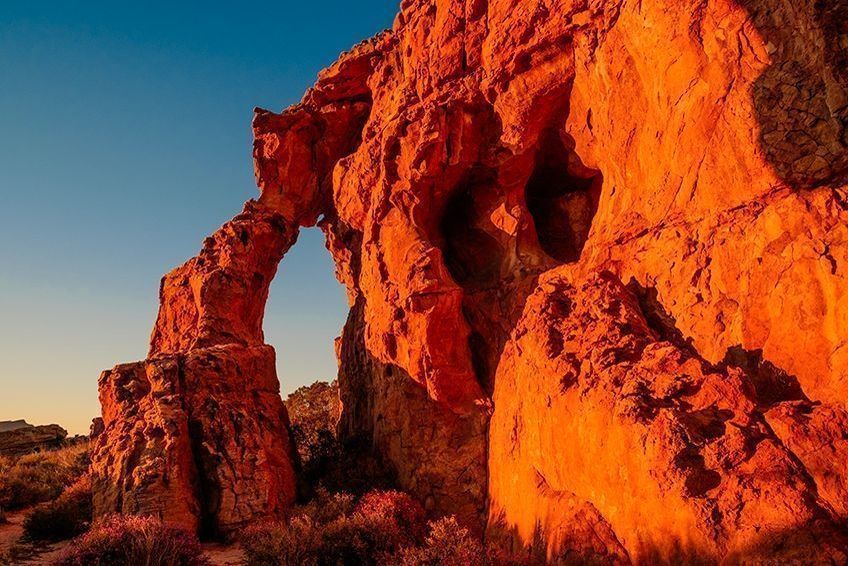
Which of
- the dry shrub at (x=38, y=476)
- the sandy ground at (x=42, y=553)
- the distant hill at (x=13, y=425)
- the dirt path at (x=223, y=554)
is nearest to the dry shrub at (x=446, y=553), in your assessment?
the dirt path at (x=223, y=554)

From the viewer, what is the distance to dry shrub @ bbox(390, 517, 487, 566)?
25.2 feet

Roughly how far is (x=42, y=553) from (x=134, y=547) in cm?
392

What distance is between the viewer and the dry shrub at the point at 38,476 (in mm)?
16109

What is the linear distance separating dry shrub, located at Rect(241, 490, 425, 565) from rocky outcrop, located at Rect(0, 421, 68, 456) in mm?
20829

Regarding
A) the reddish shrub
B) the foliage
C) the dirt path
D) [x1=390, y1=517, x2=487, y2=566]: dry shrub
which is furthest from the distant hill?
[x1=390, y1=517, x2=487, y2=566]: dry shrub

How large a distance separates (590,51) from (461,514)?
33.3 ft

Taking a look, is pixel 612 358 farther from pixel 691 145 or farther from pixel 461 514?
pixel 461 514

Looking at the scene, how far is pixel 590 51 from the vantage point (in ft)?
37.8

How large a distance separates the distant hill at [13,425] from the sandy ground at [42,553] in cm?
1925

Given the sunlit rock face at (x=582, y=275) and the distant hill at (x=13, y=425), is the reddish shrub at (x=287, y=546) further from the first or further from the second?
the distant hill at (x=13, y=425)

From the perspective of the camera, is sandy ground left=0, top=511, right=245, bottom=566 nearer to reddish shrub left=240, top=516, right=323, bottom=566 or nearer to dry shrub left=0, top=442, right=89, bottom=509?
reddish shrub left=240, top=516, right=323, bottom=566

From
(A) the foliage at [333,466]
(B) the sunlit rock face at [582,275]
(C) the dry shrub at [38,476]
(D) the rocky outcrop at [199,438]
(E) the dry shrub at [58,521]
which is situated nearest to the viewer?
(B) the sunlit rock face at [582,275]

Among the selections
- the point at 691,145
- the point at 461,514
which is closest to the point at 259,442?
the point at 461,514

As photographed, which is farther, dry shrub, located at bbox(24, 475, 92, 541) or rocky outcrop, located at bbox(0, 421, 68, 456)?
rocky outcrop, located at bbox(0, 421, 68, 456)
